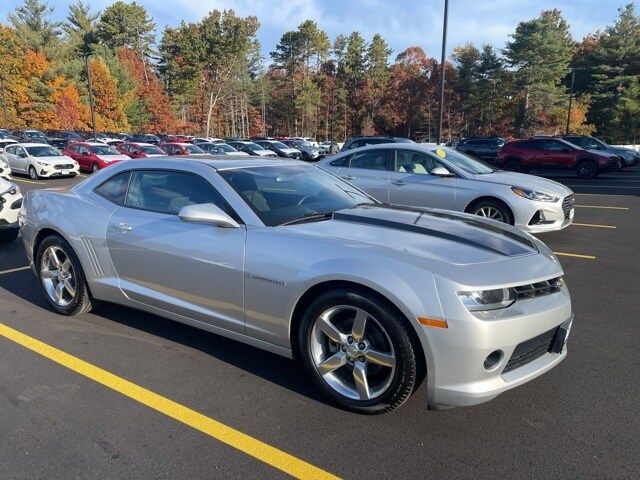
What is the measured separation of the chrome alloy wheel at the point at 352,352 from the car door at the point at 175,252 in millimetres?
603

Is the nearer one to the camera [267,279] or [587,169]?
[267,279]

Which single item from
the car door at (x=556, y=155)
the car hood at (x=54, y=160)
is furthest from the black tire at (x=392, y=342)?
the car door at (x=556, y=155)

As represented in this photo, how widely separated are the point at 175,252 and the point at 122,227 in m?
0.66

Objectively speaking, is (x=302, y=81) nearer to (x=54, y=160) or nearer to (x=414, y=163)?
(x=54, y=160)

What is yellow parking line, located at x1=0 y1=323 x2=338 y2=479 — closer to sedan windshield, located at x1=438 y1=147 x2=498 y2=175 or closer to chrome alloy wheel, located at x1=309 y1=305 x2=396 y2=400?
chrome alloy wheel, located at x1=309 y1=305 x2=396 y2=400

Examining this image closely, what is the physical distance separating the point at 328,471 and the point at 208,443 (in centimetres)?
66

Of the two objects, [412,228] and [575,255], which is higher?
[412,228]

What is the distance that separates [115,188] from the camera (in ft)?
13.7

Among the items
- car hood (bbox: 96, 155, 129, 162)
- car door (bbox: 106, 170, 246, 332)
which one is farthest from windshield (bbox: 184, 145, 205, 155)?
car door (bbox: 106, 170, 246, 332)

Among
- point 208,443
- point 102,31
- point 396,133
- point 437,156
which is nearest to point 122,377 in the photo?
point 208,443

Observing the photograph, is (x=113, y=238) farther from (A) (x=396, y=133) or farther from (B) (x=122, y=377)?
(A) (x=396, y=133)

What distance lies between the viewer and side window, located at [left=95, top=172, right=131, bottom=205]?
4102 millimetres

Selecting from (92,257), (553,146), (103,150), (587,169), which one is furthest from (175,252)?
(103,150)

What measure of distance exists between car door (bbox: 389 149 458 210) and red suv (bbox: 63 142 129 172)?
1663 cm
